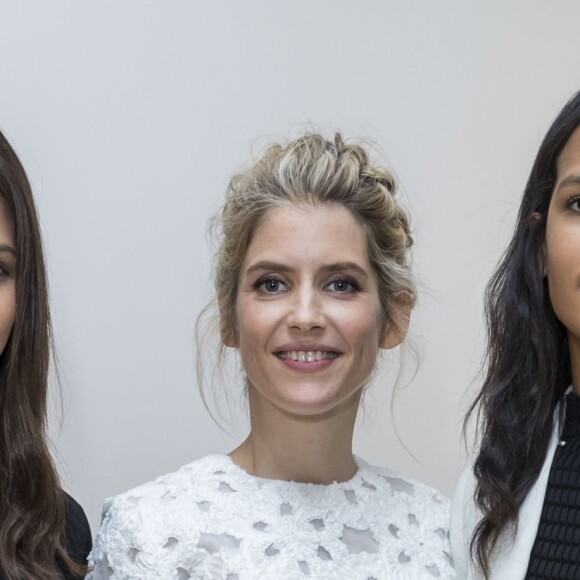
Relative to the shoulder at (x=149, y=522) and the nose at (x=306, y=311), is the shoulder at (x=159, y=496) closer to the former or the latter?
the shoulder at (x=149, y=522)

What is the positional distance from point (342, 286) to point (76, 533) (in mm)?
583

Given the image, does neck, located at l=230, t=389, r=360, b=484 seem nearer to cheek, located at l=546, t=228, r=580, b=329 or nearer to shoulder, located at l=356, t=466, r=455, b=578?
shoulder, located at l=356, t=466, r=455, b=578

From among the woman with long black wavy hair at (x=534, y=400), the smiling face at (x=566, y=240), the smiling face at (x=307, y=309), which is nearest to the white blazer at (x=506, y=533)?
the woman with long black wavy hair at (x=534, y=400)

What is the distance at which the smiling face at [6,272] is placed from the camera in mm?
1634

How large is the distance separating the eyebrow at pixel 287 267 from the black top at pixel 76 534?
0.49m

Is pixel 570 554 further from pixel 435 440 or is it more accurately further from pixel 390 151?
pixel 390 151

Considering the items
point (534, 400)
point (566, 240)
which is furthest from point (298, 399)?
point (566, 240)

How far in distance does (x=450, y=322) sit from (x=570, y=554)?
1035 millimetres

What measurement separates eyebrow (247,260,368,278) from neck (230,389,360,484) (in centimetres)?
21

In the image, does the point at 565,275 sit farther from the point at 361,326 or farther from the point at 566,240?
the point at 361,326

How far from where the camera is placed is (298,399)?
1688 mm

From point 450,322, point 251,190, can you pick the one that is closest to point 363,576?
point 251,190

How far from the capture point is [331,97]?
2422mm

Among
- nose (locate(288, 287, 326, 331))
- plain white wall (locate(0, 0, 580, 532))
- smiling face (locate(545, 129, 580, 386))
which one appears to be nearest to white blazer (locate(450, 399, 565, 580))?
smiling face (locate(545, 129, 580, 386))
